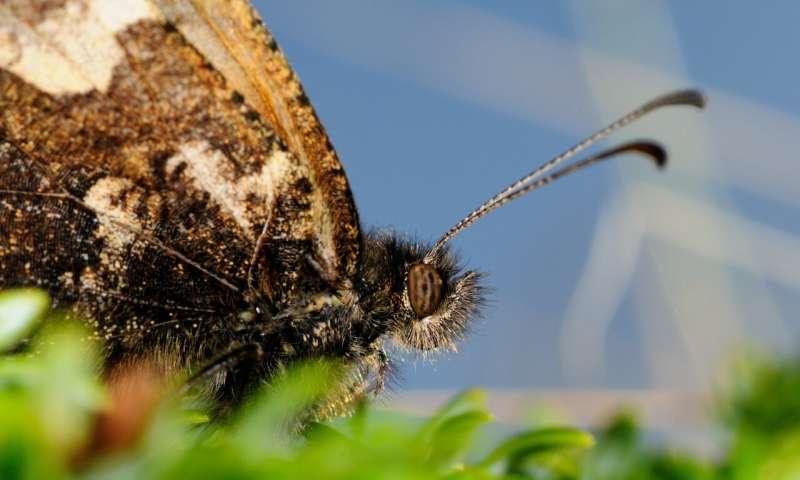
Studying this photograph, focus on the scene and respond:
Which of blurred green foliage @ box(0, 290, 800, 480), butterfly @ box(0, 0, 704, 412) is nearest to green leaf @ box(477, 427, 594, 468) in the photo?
blurred green foliage @ box(0, 290, 800, 480)

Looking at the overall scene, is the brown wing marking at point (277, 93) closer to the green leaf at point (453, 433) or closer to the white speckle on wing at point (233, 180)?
the white speckle on wing at point (233, 180)

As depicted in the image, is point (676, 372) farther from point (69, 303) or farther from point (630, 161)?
point (69, 303)

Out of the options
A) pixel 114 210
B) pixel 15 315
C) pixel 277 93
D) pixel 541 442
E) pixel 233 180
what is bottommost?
pixel 15 315

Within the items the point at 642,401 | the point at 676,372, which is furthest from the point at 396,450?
the point at 676,372

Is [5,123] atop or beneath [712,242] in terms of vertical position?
beneath

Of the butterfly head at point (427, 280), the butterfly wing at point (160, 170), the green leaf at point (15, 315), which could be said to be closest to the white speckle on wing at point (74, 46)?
the butterfly wing at point (160, 170)

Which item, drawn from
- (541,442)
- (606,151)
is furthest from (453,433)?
(606,151)

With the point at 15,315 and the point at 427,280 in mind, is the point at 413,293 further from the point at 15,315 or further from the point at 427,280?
the point at 15,315
